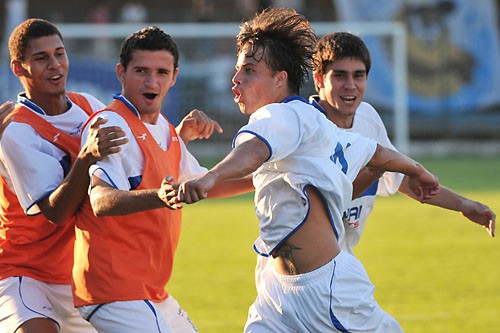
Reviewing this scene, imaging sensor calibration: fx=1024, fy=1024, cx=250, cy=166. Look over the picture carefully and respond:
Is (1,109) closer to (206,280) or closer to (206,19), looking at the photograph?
(206,280)

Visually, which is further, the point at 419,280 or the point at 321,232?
the point at 419,280

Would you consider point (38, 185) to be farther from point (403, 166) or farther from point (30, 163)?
point (403, 166)

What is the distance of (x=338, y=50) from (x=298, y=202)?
5.80 ft

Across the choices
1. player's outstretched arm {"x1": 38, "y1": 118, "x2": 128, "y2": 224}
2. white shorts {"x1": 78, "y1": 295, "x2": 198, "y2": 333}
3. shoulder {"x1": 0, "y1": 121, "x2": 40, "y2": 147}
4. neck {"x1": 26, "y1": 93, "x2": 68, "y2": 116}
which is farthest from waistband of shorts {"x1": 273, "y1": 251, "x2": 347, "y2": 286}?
neck {"x1": 26, "y1": 93, "x2": 68, "y2": 116}

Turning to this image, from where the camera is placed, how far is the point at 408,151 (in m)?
21.9

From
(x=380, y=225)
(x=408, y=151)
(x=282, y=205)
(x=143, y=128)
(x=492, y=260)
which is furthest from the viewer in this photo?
(x=408, y=151)

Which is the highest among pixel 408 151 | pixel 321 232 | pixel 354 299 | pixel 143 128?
pixel 143 128

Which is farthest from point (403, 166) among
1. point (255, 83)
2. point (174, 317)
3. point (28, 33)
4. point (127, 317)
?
point (28, 33)

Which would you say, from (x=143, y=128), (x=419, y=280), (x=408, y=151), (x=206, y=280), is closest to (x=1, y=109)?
(x=143, y=128)

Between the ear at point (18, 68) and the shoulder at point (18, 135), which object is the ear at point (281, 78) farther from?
the ear at point (18, 68)

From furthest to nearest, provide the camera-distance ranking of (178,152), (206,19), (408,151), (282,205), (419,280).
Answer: (206,19), (408,151), (419,280), (178,152), (282,205)

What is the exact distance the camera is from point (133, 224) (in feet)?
17.3

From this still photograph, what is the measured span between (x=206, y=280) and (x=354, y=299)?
544 cm

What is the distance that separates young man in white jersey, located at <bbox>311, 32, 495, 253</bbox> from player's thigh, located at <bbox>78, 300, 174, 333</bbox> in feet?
4.78
